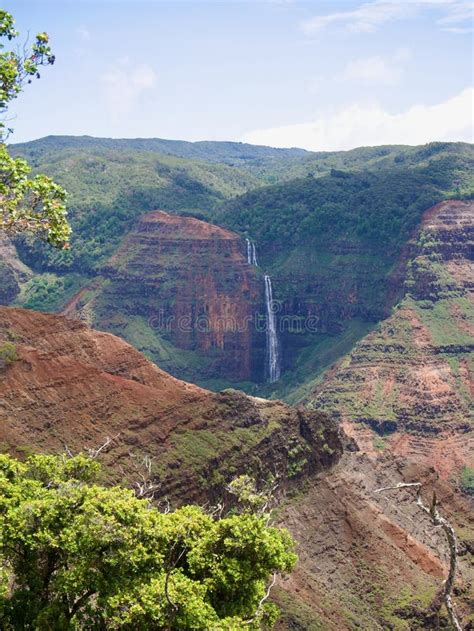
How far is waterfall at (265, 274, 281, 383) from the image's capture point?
417 feet

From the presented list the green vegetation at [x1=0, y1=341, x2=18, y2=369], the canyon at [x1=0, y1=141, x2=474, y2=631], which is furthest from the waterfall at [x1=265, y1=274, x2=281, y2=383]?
the green vegetation at [x1=0, y1=341, x2=18, y2=369]

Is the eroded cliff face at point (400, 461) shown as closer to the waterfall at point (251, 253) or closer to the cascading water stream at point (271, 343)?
the cascading water stream at point (271, 343)

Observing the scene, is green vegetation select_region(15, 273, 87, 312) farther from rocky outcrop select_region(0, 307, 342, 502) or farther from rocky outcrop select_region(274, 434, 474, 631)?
rocky outcrop select_region(274, 434, 474, 631)

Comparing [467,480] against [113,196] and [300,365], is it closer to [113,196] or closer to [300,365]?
[300,365]

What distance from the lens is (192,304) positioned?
423 feet

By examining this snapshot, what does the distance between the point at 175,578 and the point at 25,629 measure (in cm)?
389

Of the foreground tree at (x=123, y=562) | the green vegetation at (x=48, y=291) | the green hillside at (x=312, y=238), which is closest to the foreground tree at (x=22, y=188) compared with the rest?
the foreground tree at (x=123, y=562)

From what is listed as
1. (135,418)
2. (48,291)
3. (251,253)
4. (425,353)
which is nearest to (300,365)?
(251,253)

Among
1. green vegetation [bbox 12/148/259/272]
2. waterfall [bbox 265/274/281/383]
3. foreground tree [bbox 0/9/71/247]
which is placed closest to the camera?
foreground tree [bbox 0/9/71/247]

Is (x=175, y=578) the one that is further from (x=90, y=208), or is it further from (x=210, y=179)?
(x=210, y=179)

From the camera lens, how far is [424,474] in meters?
67.9

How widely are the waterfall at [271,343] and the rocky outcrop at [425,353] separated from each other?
1779 centimetres

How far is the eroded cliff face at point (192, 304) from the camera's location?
414ft

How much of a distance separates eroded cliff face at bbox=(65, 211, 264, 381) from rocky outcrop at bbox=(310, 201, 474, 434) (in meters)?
21.1
